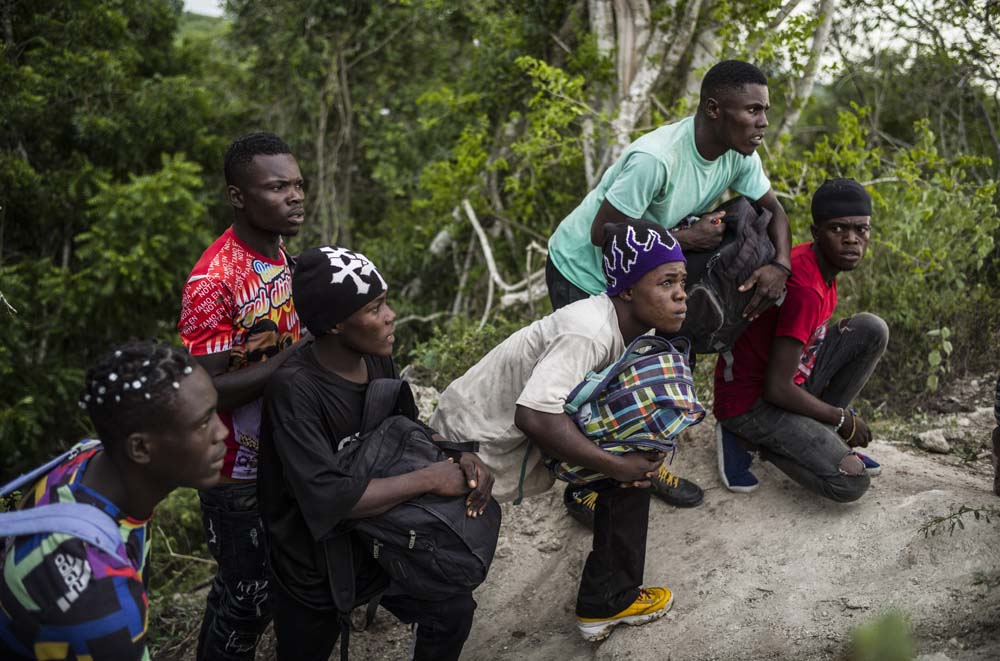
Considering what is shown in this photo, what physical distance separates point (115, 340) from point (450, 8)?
17.7 ft

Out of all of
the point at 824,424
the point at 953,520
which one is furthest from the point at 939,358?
the point at 953,520

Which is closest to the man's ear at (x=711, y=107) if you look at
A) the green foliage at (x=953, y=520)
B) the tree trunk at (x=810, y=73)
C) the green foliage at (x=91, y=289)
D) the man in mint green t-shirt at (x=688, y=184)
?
the man in mint green t-shirt at (x=688, y=184)

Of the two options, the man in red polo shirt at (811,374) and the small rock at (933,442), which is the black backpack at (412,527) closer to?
the man in red polo shirt at (811,374)

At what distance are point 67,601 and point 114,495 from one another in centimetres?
27

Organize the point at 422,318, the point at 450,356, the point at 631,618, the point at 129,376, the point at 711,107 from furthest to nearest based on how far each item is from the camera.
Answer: the point at 422,318 < the point at 450,356 < the point at 711,107 < the point at 631,618 < the point at 129,376

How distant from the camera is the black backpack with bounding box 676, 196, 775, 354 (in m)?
3.43

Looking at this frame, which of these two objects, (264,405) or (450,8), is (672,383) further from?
(450,8)

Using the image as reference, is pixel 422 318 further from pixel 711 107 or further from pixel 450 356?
pixel 711 107

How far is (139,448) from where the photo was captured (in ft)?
6.66

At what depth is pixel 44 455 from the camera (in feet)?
26.5

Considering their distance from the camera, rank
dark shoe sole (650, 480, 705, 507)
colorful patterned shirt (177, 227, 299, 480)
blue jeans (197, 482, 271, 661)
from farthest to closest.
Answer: dark shoe sole (650, 480, 705, 507) → blue jeans (197, 482, 271, 661) → colorful patterned shirt (177, 227, 299, 480)

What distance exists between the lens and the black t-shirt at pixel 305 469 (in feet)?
8.04

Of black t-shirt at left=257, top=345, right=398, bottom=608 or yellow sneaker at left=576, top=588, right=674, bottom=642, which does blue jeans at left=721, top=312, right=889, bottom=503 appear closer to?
yellow sneaker at left=576, top=588, right=674, bottom=642

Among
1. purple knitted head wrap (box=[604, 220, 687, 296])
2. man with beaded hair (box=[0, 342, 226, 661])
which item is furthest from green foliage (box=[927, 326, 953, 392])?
man with beaded hair (box=[0, 342, 226, 661])
